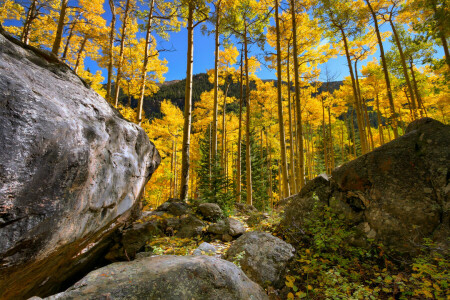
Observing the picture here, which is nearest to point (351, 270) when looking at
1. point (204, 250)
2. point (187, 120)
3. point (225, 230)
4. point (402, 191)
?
point (402, 191)

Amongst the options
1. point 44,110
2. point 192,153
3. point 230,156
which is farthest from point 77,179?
point 230,156

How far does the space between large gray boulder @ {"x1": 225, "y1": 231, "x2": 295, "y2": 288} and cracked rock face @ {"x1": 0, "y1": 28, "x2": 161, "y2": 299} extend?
2148mm

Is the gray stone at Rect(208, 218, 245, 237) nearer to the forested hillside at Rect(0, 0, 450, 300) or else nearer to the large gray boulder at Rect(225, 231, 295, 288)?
the forested hillside at Rect(0, 0, 450, 300)

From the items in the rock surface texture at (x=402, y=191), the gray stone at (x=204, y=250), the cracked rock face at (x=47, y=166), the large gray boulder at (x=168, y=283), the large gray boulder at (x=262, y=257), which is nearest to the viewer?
the cracked rock face at (x=47, y=166)

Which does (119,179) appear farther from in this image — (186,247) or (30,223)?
(186,247)

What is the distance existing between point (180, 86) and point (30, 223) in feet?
311

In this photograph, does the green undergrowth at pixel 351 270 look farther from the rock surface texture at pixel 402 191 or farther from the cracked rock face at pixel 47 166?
the cracked rock face at pixel 47 166

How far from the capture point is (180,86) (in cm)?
8981

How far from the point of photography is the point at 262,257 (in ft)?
10.8

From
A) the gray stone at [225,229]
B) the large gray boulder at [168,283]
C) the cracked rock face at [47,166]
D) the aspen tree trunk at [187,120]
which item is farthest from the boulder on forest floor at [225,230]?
the cracked rock face at [47,166]

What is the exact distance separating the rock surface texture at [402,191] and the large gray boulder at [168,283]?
2580mm

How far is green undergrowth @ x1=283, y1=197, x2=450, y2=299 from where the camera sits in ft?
8.40

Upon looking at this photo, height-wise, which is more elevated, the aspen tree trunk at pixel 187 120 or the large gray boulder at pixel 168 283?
the aspen tree trunk at pixel 187 120

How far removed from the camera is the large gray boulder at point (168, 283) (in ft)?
6.09
